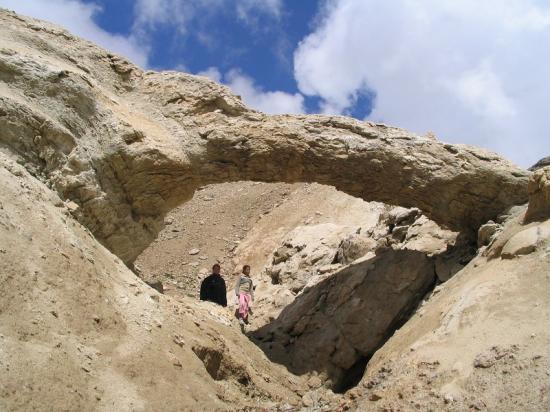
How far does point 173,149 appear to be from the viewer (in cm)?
1242

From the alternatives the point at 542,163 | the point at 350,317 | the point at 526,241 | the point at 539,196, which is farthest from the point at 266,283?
the point at 526,241

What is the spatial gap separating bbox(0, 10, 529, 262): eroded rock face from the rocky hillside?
41mm

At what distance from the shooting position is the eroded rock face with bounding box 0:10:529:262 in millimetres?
10750

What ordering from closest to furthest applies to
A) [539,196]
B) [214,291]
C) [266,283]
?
[539,196] < [214,291] < [266,283]

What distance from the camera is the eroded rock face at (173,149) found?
10750 millimetres

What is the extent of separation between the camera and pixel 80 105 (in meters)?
11.1

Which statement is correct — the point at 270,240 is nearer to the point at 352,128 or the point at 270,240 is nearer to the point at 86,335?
the point at 352,128

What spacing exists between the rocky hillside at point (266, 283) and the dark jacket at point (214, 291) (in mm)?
1437

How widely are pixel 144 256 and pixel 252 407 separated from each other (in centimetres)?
1899

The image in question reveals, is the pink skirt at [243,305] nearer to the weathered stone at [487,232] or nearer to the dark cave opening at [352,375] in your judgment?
the dark cave opening at [352,375]

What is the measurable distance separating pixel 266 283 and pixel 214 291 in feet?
15.9

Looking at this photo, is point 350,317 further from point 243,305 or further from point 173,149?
point 173,149

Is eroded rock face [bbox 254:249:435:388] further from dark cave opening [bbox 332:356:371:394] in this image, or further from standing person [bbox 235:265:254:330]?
standing person [bbox 235:265:254:330]

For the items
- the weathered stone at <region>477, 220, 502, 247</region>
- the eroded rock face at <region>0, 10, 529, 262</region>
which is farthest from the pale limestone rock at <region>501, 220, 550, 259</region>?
the eroded rock face at <region>0, 10, 529, 262</region>
